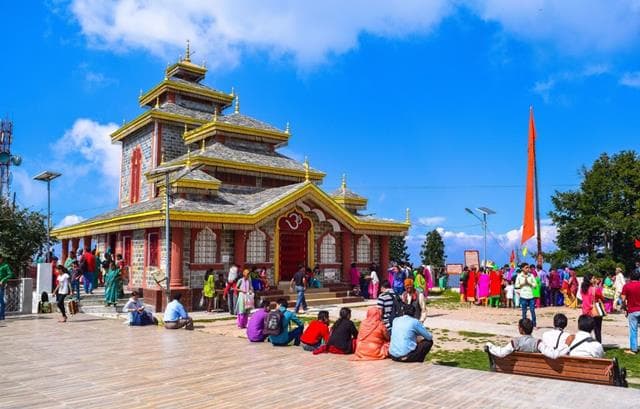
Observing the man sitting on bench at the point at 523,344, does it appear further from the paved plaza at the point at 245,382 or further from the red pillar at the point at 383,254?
the red pillar at the point at 383,254

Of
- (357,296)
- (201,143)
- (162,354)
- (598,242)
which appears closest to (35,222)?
(201,143)

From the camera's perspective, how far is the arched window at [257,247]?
70.5 ft

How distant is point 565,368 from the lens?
290 inches

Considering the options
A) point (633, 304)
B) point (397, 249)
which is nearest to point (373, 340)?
point (633, 304)

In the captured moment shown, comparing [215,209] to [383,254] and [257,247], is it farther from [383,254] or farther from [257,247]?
[383,254]

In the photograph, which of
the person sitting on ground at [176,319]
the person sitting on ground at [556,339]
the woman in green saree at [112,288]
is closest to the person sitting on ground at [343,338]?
the person sitting on ground at [556,339]

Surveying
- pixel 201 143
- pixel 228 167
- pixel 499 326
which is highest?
pixel 201 143

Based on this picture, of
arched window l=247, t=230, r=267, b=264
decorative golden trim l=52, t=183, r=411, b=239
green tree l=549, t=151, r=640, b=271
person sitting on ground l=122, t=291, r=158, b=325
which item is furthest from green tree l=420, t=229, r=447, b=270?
person sitting on ground l=122, t=291, r=158, b=325

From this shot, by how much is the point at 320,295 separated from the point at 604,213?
1929cm

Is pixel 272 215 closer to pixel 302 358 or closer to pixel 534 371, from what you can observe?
pixel 302 358

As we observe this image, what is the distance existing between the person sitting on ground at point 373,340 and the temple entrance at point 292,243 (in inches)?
522

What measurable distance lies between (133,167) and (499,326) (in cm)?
2250

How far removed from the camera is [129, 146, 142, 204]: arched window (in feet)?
96.9

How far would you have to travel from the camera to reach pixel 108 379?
7957mm
